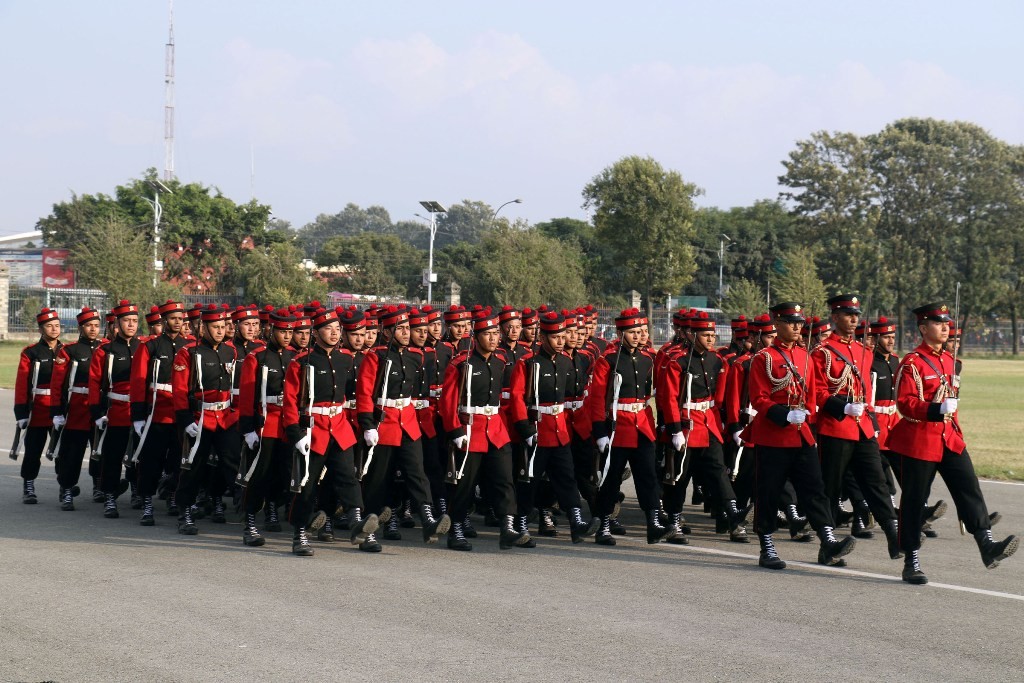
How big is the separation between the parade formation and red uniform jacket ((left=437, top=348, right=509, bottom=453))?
0.7 inches

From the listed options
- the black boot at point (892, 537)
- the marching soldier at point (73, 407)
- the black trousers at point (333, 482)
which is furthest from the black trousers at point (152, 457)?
the black boot at point (892, 537)

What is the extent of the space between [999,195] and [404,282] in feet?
125

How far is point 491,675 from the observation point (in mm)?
5727

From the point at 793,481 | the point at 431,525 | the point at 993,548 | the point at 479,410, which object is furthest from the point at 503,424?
the point at 993,548

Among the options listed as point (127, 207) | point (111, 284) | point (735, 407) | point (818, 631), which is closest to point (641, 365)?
point (735, 407)

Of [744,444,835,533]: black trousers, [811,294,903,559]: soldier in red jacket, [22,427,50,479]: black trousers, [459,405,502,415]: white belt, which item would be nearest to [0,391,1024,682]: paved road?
[744,444,835,533]: black trousers

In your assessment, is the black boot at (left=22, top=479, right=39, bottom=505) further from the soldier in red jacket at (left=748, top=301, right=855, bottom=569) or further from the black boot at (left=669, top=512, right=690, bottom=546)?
the soldier in red jacket at (left=748, top=301, right=855, bottom=569)

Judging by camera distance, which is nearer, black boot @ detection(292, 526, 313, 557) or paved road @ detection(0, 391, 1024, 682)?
paved road @ detection(0, 391, 1024, 682)

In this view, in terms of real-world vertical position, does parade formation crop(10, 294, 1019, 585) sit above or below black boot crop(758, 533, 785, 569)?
above

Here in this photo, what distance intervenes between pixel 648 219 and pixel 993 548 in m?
49.1

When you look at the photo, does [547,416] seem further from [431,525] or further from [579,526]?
[431,525]

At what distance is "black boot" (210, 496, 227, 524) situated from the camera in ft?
35.2

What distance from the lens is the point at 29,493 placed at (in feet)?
38.1

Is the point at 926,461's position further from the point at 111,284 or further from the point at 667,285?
the point at 667,285
